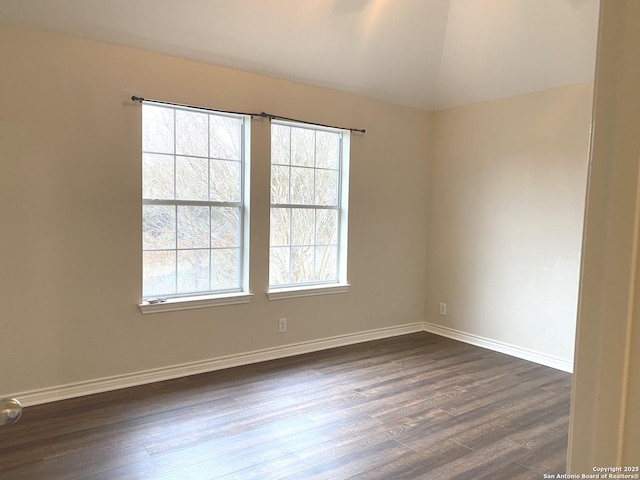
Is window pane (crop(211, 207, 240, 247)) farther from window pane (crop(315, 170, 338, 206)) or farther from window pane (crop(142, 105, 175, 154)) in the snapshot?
window pane (crop(315, 170, 338, 206))

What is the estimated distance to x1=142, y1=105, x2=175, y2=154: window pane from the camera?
10.9ft

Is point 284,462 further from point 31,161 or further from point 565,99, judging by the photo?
point 565,99

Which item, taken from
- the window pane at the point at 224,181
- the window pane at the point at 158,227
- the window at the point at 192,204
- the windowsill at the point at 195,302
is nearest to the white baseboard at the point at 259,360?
the windowsill at the point at 195,302

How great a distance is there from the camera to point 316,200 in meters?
4.24

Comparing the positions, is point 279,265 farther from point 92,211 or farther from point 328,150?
point 92,211

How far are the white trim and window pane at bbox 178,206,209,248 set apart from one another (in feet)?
9.15

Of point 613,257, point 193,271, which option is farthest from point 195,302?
point 613,257

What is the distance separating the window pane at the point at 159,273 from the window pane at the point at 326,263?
141 cm

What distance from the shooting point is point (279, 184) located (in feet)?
13.0

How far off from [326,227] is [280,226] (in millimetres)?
526

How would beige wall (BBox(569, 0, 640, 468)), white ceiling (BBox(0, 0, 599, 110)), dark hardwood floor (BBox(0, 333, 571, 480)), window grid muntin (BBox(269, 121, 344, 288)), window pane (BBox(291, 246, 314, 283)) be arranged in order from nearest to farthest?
beige wall (BBox(569, 0, 640, 468)), dark hardwood floor (BBox(0, 333, 571, 480)), white ceiling (BBox(0, 0, 599, 110)), window grid muntin (BBox(269, 121, 344, 288)), window pane (BBox(291, 246, 314, 283))

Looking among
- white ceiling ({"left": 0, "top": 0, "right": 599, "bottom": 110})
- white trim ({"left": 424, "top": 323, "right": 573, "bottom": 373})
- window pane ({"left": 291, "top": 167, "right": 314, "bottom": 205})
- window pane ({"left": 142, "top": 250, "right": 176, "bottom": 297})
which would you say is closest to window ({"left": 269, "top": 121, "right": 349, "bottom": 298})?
window pane ({"left": 291, "top": 167, "right": 314, "bottom": 205})

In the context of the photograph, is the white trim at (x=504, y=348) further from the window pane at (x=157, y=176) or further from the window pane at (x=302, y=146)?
the window pane at (x=157, y=176)

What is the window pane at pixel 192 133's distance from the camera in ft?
11.4
